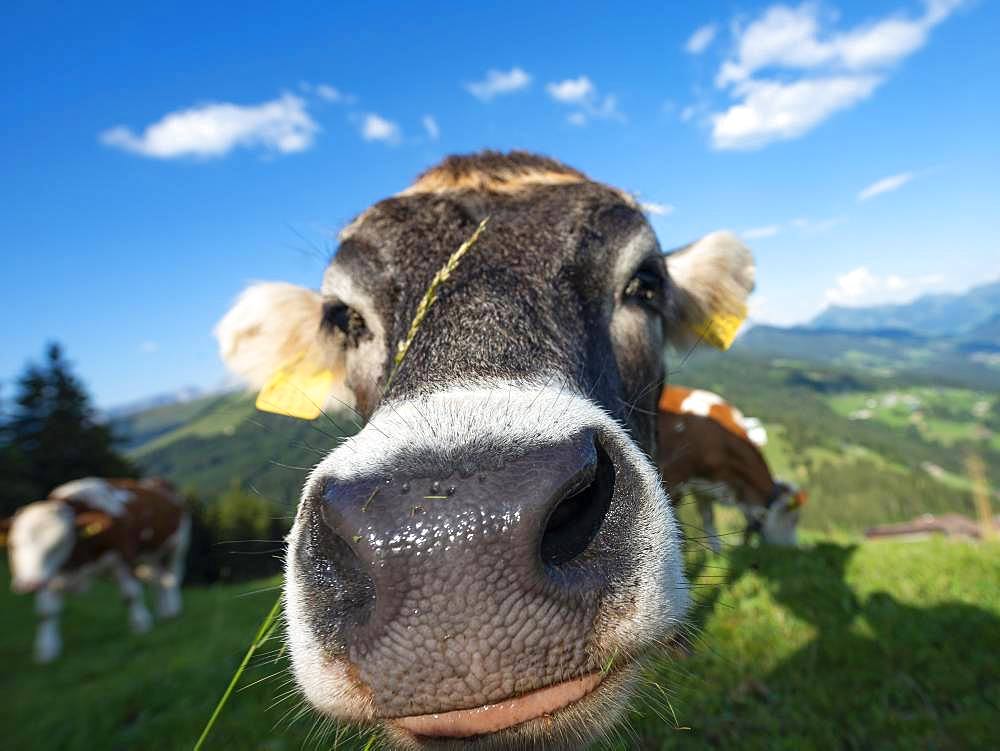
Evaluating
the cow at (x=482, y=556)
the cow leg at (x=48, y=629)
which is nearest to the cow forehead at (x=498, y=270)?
the cow at (x=482, y=556)

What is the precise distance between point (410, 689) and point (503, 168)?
10.9ft

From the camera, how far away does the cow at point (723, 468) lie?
23.2ft

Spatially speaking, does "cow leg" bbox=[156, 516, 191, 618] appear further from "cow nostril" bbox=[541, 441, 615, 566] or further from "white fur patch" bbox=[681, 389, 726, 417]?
"cow nostril" bbox=[541, 441, 615, 566]

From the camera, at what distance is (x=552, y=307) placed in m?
2.42

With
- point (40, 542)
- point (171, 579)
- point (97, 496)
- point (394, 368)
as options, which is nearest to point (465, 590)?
point (394, 368)

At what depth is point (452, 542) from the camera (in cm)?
134

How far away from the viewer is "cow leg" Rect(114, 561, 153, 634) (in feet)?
38.9

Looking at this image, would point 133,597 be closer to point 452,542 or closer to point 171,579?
point 171,579

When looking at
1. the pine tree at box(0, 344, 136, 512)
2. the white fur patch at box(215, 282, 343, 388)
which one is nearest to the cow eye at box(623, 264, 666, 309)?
the white fur patch at box(215, 282, 343, 388)

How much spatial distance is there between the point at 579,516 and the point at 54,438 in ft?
129

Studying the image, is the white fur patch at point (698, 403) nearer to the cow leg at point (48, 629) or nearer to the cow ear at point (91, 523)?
the cow leg at point (48, 629)

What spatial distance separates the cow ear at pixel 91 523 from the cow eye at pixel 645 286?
13.1 meters

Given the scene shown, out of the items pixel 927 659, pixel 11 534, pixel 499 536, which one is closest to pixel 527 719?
pixel 499 536

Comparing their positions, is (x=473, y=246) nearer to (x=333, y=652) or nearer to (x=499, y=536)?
(x=499, y=536)
